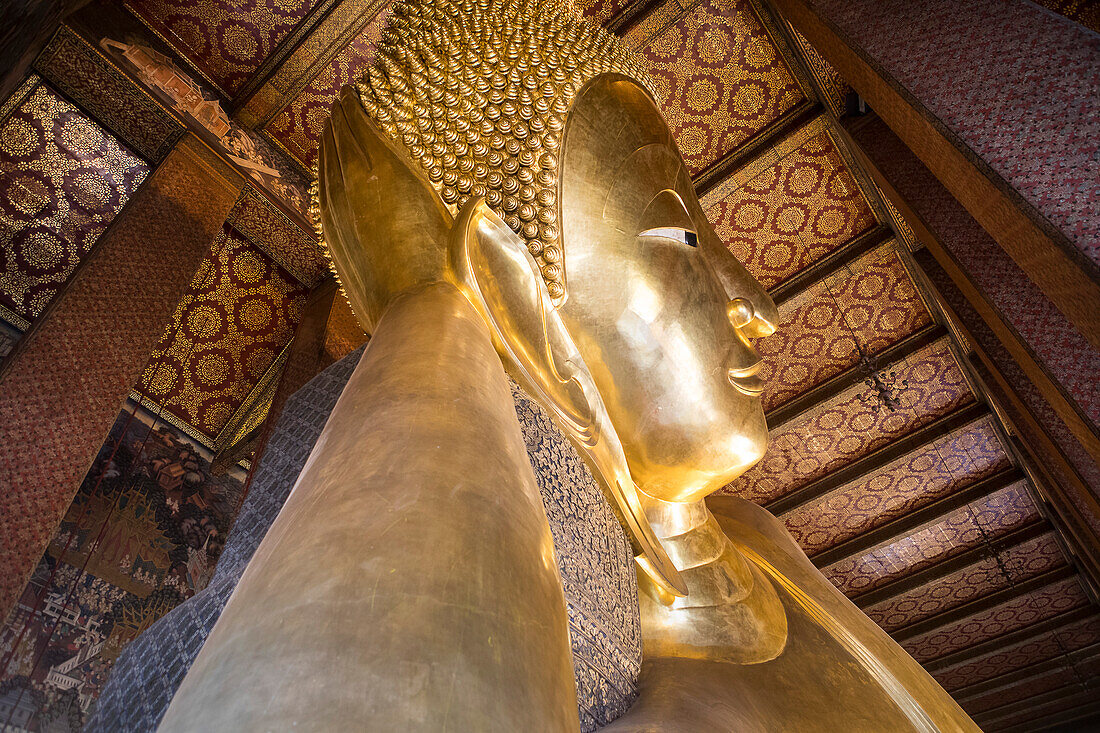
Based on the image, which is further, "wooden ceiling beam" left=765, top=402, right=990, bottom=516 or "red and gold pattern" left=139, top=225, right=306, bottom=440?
"wooden ceiling beam" left=765, top=402, right=990, bottom=516

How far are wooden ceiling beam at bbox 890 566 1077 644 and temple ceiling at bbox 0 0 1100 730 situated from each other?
18 millimetres

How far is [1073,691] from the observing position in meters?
6.23

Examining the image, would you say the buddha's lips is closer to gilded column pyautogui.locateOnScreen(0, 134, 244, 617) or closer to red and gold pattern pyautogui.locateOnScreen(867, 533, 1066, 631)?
gilded column pyautogui.locateOnScreen(0, 134, 244, 617)

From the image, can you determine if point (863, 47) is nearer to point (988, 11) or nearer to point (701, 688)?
point (988, 11)

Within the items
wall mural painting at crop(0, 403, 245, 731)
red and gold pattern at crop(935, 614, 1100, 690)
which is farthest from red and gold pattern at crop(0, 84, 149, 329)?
red and gold pattern at crop(935, 614, 1100, 690)

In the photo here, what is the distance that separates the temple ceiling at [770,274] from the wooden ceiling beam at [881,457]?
2 centimetres

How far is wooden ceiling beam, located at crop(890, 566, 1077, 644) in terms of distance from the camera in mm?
5504

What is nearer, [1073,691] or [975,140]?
[975,140]

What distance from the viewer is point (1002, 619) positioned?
588 cm

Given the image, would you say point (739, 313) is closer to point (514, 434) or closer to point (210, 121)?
point (514, 434)

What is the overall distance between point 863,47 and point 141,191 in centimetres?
300

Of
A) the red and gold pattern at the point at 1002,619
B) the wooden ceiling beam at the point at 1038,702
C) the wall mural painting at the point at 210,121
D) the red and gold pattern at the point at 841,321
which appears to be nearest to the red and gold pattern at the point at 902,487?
the red and gold pattern at the point at 841,321

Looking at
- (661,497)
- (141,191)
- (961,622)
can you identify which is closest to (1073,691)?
(961,622)

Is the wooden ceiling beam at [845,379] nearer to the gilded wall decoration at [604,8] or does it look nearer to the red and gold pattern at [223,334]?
the gilded wall decoration at [604,8]
